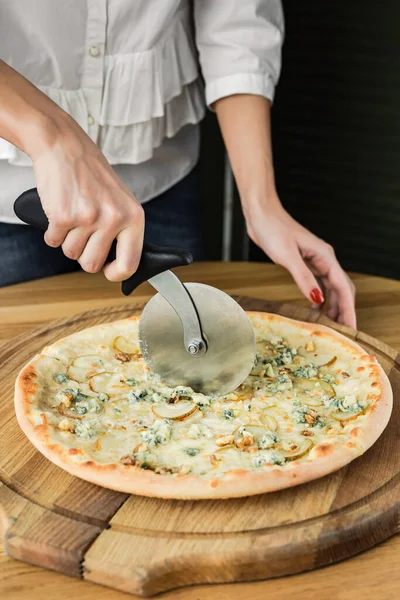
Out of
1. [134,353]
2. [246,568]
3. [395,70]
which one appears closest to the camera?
[246,568]

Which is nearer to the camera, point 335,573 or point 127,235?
point 335,573

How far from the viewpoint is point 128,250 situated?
5.20 ft

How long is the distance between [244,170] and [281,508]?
1.34 meters

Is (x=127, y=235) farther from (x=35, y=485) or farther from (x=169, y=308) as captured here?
(x=35, y=485)

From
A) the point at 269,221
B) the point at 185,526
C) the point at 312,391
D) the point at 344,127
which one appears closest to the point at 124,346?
the point at 312,391

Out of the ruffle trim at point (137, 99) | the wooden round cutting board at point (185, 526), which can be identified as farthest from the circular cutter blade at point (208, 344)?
the ruffle trim at point (137, 99)

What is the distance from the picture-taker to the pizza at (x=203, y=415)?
1408 mm

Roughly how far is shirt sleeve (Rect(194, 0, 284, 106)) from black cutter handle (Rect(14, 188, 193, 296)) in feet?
3.35

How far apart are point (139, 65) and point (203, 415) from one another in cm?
120

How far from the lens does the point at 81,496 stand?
1410 mm

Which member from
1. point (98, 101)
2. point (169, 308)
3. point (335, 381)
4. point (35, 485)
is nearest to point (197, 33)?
point (98, 101)

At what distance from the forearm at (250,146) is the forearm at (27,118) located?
894 millimetres

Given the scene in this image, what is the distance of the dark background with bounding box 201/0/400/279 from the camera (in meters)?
3.65

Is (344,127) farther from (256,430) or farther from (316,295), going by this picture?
(256,430)
